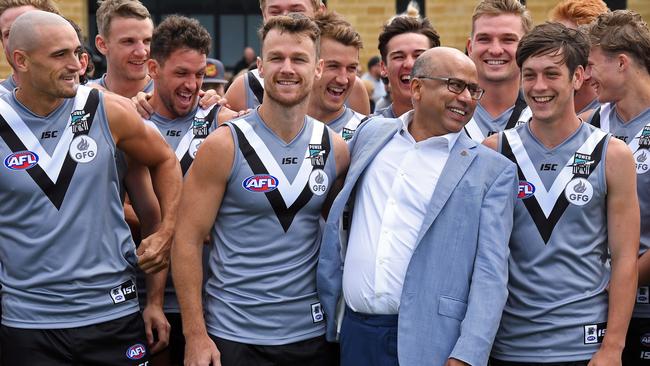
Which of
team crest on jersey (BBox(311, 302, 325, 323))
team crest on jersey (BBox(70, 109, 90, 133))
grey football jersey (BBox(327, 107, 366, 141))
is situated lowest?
team crest on jersey (BBox(311, 302, 325, 323))

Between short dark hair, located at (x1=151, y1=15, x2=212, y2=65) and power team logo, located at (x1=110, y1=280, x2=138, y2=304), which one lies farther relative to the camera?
short dark hair, located at (x1=151, y1=15, x2=212, y2=65)

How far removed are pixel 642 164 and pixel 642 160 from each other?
22mm

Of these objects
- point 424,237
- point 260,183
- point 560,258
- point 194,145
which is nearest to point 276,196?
point 260,183

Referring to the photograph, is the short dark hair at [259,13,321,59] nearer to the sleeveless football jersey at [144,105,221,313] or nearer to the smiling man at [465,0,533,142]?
the sleeveless football jersey at [144,105,221,313]

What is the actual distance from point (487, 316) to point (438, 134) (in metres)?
0.96

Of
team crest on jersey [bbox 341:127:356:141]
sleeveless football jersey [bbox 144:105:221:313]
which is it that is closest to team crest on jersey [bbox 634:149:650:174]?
team crest on jersey [bbox 341:127:356:141]

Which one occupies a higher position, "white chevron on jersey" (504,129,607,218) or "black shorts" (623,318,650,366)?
"white chevron on jersey" (504,129,607,218)

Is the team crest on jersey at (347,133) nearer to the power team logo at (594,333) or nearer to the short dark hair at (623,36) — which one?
the short dark hair at (623,36)

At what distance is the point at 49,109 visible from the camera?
15.1 ft

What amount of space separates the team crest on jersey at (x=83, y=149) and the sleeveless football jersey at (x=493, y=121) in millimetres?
2181

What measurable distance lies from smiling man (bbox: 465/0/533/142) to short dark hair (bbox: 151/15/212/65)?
1.67 metres

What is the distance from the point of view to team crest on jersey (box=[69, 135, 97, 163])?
457 centimetres

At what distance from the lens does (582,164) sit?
452cm

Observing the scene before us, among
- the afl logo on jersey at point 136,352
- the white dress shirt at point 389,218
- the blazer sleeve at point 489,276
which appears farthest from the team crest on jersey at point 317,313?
the afl logo on jersey at point 136,352
